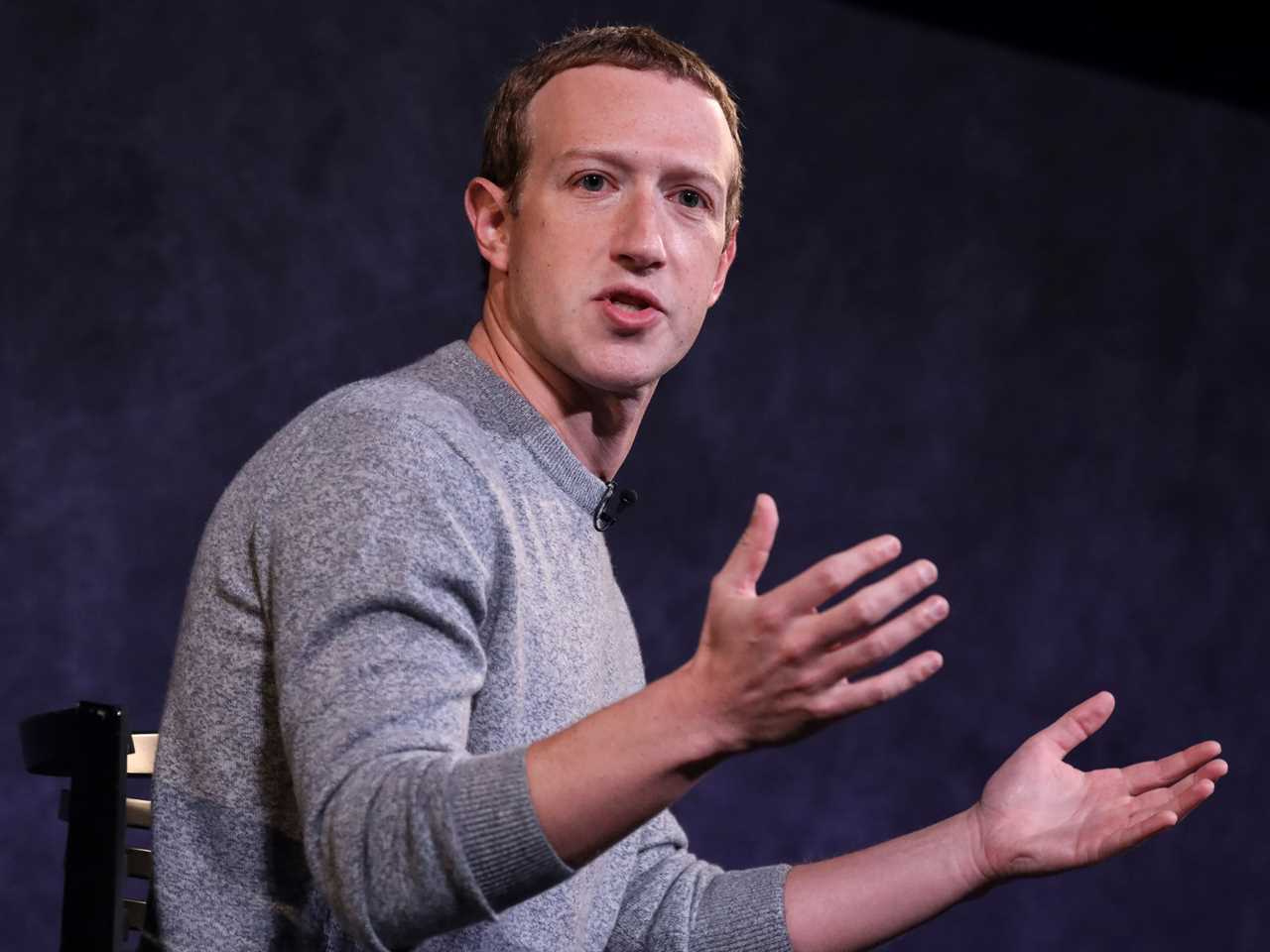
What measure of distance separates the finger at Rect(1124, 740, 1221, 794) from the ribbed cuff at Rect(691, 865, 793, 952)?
30 centimetres

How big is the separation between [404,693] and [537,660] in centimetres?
24

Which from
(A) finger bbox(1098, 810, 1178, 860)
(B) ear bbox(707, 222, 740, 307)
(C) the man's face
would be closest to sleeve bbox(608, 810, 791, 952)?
(A) finger bbox(1098, 810, 1178, 860)

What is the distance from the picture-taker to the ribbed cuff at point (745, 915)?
1325mm

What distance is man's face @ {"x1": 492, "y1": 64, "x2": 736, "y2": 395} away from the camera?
130cm

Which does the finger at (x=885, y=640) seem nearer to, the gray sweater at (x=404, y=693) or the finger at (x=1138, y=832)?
the gray sweater at (x=404, y=693)

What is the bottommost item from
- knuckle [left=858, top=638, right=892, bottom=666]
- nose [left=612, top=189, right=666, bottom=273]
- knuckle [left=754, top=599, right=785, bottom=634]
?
knuckle [left=858, top=638, right=892, bottom=666]

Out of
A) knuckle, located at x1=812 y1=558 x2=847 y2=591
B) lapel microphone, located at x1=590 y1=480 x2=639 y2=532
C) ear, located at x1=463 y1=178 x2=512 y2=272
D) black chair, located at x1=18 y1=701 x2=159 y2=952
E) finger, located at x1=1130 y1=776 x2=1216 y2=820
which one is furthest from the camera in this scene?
ear, located at x1=463 y1=178 x2=512 y2=272

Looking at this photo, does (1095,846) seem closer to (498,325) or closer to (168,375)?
(498,325)

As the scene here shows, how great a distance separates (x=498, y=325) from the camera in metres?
1.38

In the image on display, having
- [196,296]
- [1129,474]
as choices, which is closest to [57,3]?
[196,296]

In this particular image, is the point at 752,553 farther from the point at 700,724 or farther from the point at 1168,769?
the point at 1168,769

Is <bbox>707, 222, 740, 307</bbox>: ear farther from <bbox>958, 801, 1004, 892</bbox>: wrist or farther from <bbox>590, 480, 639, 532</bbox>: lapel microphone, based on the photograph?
<bbox>958, 801, 1004, 892</bbox>: wrist

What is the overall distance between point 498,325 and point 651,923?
1.75ft

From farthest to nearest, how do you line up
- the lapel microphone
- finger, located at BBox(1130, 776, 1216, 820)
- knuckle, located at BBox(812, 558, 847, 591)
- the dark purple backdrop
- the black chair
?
the dark purple backdrop
the lapel microphone
finger, located at BBox(1130, 776, 1216, 820)
the black chair
knuckle, located at BBox(812, 558, 847, 591)
